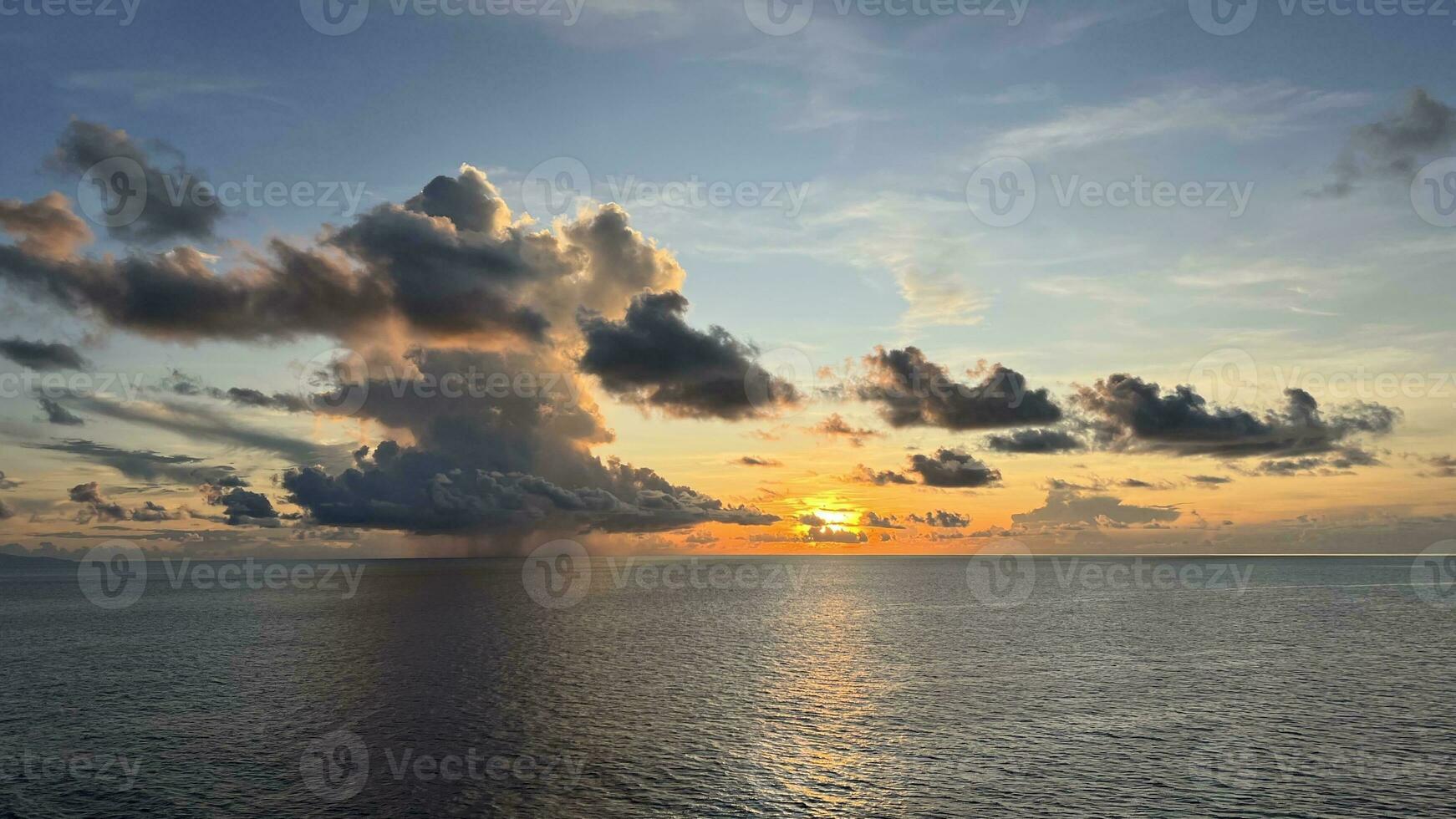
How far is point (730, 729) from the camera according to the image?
76.3 metres

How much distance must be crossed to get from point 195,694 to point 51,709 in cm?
1257

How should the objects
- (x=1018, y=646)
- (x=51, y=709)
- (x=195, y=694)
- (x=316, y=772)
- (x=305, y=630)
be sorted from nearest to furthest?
(x=316, y=772)
(x=51, y=709)
(x=195, y=694)
(x=1018, y=646)
(x=305, y=630)

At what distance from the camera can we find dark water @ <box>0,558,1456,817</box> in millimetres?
56312

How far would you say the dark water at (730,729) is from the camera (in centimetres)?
5631

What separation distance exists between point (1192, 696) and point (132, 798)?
97482mm

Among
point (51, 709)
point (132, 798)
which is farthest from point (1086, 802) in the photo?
point (51, 709)

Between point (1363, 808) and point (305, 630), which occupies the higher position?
point (1363, 808)

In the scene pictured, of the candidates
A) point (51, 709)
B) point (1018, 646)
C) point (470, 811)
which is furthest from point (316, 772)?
point (1018, 646)

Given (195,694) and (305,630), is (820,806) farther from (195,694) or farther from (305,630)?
(305,630)

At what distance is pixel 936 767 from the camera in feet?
209

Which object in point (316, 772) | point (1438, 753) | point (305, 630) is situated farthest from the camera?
point (305, 630)

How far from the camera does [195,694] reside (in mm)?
92688

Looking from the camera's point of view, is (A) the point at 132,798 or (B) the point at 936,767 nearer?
(A) the point at 132,798

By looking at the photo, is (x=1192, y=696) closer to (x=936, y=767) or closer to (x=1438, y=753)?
(x=1438, y=753)
